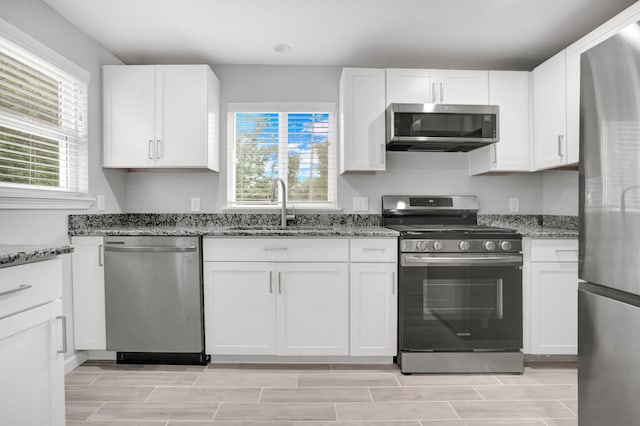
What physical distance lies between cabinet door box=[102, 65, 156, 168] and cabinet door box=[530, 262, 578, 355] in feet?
9.73

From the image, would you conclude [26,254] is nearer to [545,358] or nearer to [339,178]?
[339,178]

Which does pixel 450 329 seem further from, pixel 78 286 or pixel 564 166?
pixel 78 286

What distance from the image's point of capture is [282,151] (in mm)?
3238

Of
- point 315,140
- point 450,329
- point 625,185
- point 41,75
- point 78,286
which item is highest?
point 41,75

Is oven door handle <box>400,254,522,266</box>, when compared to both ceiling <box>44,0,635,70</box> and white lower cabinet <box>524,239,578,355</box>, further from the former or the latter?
ceiling <box>44,0,635,70</box>

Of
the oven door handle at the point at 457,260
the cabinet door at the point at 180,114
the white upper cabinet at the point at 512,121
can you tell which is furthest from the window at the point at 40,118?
the white upper cabinet at the point at 512,121

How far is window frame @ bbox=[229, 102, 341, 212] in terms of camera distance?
320 cm

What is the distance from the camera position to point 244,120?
323 centimetres

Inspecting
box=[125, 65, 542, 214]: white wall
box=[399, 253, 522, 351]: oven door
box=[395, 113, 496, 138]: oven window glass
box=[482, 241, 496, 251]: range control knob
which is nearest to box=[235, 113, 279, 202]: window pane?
box=[125, 65, 542, 214]: white wall

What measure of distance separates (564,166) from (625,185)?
1572 mm

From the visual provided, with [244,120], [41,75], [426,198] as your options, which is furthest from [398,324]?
[41,75]

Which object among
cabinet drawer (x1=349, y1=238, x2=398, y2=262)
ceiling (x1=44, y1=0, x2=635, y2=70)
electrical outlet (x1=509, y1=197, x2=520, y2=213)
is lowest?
cabinet drawer (x1=349, y1=238, x2=398, y2=262)

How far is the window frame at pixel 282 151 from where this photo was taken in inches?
126

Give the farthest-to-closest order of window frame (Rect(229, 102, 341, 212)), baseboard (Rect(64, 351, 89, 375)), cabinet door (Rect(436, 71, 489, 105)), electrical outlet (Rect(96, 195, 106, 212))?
window frame (Rect(229, 102, 341, 212))
cabinet door (Rect(436, 71, 489, 105))
electrical outlet (Rect(96, 195, 106, 212))
baseboard (Rect(64, 351, 89, 375))
